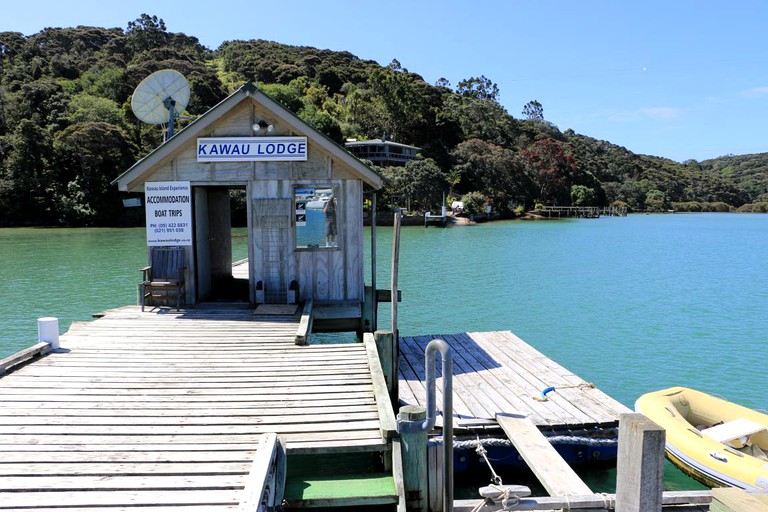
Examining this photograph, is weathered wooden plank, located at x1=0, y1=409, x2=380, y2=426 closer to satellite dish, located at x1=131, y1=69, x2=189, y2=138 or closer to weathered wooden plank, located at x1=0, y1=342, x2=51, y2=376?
weathered wooden plank, located at x1=0, y1=342, x2=51, y2=376

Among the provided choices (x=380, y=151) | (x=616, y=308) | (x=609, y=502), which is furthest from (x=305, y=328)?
A: (x=380, y=151)

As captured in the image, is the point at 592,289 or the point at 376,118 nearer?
the point at 592,289

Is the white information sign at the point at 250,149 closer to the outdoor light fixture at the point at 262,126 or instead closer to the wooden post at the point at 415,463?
the outdoor light fixture at the point at 262,126

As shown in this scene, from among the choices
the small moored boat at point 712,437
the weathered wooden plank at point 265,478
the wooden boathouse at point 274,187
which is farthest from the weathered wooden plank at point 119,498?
the wooden boathouse at point 274,187

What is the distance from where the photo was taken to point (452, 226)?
70.3 m

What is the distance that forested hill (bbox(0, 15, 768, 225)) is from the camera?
61.0m

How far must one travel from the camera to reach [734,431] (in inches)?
340

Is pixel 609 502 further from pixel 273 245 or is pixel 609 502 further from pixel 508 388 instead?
pixel 273 245

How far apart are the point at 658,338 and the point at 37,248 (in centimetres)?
3988

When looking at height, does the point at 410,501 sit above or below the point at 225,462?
below

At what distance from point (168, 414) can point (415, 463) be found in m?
2.83

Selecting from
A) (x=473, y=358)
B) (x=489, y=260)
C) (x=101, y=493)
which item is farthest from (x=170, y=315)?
(x=489, y=260)

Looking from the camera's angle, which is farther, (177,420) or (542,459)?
(542,459)

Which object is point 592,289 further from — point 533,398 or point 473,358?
point 533,398
